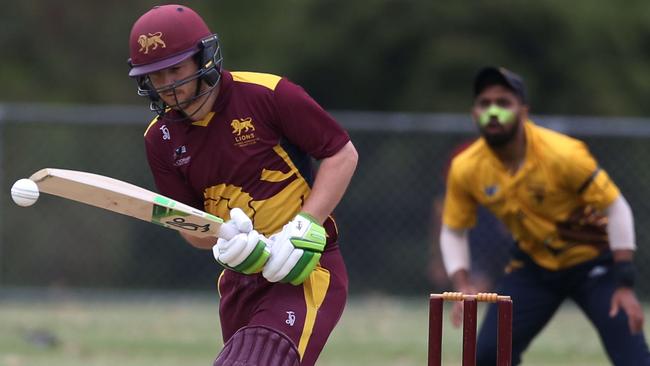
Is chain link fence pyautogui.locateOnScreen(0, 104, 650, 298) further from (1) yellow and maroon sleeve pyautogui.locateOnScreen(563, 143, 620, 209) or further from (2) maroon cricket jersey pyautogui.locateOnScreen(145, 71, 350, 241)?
(2) maroon cricket jersey pyautogui.locateOnScreen(145, 71, 350, 241)

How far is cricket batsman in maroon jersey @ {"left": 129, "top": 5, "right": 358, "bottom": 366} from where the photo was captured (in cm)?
516

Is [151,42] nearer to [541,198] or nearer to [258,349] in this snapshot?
[258,349]

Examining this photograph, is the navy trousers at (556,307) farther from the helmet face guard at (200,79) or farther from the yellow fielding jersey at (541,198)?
the helmet face guard at (200,79)

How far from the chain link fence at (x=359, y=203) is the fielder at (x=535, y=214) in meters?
5.04

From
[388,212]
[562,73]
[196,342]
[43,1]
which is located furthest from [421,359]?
[43,1]

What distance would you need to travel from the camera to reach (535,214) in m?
7.39

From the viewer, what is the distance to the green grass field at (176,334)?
945cm

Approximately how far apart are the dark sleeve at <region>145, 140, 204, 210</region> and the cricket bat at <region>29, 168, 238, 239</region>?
546 millimetres

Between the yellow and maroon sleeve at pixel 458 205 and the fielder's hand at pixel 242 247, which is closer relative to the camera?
the fielder's hand at pixel 242 247

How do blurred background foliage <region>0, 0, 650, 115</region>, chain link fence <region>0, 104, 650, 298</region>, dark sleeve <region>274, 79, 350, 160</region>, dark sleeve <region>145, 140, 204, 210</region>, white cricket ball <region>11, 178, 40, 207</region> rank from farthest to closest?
blurred background foliage <region>0, 0, 650, 115</region>
chain link fence <region>0, 104, 650, 298</region>
dark sleeve <region>145, 140, 204, 210</region>
dark sleeve <region>274, 79, 350, 160</region>
white cricket ball <region>11, 178, 40, 207</region>

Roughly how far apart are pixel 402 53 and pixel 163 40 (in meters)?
15.8

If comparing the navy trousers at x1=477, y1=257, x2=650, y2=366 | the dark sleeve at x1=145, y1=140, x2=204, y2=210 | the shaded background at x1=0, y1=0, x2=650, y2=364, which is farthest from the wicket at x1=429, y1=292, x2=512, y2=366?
the shaded background at x1=0, y1=0, x2=650, y2=364

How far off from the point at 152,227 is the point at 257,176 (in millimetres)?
8099

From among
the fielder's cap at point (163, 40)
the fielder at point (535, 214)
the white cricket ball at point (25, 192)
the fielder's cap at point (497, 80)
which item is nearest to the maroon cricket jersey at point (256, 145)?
the fielder's cap at point (163, 40)
